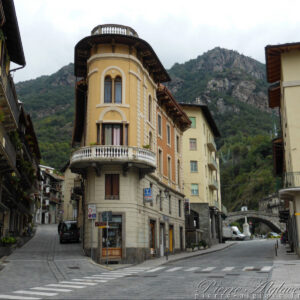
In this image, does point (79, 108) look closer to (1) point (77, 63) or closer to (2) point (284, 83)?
(1) point (77, 63)

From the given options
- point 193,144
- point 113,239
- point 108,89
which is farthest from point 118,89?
point 193,144

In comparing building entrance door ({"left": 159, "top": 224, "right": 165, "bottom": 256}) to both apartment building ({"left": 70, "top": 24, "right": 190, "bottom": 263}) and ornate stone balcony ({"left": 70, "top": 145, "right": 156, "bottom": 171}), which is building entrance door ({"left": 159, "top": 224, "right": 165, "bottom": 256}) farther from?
ornate stone balcony ({"left": 70, "top": 145, "right": 156, "bottom": 171})

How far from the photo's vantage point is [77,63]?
3247 centimetres

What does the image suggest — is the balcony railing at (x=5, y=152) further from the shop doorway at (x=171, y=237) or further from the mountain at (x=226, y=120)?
the mountain at (x=226, y=120)

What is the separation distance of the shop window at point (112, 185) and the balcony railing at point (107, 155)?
145 cm

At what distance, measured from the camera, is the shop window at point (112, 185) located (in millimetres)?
27781

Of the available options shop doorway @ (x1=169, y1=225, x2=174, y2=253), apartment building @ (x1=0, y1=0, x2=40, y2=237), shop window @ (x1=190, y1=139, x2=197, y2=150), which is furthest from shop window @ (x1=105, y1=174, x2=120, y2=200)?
shop window @ (x1=190, y1=139, x2=197, y2=150)

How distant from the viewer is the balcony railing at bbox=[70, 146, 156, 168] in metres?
26.8

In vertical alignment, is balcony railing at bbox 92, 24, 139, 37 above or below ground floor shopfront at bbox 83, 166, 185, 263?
above

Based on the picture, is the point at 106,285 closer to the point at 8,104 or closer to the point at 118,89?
the point at 8,104

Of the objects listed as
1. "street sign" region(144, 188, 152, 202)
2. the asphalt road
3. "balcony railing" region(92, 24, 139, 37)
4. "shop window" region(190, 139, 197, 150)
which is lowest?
the asphalt road

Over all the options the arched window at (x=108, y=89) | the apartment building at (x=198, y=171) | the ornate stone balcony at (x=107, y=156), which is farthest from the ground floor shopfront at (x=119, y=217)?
the apartment building at (x=198, y=171)

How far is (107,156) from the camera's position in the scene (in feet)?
88.2

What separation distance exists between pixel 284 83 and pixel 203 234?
2817 cm
